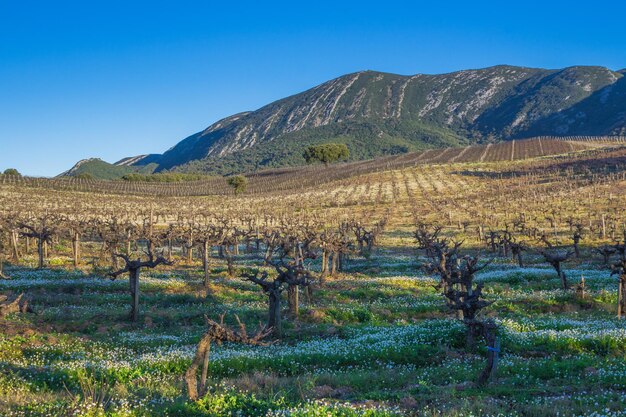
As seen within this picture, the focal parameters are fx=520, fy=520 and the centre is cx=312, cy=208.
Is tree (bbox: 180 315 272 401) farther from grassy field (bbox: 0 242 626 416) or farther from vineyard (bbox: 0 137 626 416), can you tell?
grassy field (bbox: 0 242 626 416)

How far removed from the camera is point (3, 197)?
119312 millimetres

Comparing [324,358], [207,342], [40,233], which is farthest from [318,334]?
[40,233]

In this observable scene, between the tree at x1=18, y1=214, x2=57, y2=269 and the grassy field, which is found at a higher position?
the tree at x1=18, y1=214, x2=57, y2=269

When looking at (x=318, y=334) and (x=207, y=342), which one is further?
(x=318, y=334)

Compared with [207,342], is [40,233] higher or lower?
higher

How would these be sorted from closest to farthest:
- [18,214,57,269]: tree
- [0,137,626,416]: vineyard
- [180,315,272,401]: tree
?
[180,315,272,401]: tree, [0,137,626,416]: vineyard, [18,214,57,269]: tree

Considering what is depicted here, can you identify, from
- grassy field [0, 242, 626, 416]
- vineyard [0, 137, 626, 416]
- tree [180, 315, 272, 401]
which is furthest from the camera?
vineyard [0, 137, 626, 416]

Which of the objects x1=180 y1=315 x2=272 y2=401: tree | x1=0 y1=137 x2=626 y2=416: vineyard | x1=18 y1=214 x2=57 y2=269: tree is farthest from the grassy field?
x1=18 y1=214 x2=57 y2=269: tree

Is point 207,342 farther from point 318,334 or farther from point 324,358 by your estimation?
point 318,334

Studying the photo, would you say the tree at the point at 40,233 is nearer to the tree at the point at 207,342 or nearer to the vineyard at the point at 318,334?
the vineyard at the point at 318,334

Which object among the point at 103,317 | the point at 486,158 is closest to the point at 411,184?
the point at 486,158

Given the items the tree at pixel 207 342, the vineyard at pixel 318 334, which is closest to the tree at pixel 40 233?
the vineyard at pixel 318 334

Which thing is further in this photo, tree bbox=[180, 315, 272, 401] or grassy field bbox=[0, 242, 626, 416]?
grassy field bbox=[0, 242, 626, 416]

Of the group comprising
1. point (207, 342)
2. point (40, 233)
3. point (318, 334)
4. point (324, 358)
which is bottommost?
point (318, 334)
